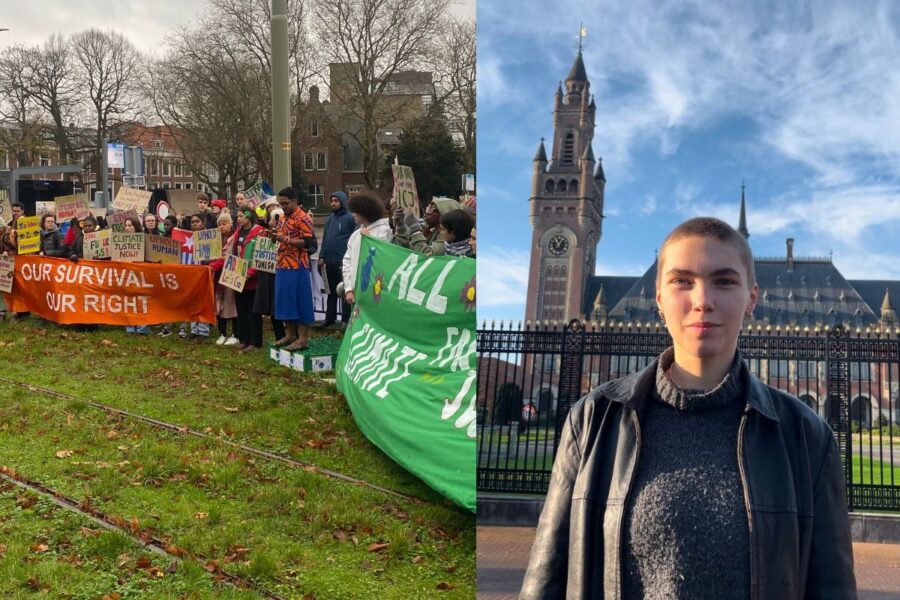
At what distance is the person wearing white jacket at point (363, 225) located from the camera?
294 inches

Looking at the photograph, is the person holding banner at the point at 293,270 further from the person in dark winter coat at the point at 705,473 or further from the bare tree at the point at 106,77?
the bare tree at the point at 106,77

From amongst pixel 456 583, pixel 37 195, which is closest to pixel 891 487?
pixel 456 583

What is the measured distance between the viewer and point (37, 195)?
1869 centimetres

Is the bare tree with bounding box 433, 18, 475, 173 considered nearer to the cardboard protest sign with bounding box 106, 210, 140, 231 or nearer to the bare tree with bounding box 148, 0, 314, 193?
the cardboard protest sign with bounding box 106, 210, 140, 231

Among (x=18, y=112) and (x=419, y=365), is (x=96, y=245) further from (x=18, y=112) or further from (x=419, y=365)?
(x=18, y=112)

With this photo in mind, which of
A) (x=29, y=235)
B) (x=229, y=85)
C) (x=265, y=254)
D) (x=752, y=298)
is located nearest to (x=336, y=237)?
(x=265, y=254)

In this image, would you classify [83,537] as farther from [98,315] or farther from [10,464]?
[98,315]

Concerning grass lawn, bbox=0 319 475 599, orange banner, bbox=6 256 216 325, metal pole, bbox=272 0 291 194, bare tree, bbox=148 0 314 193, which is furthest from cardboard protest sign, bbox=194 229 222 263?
bare tree, bbox=148 0 314 193

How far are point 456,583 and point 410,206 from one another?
311 cm

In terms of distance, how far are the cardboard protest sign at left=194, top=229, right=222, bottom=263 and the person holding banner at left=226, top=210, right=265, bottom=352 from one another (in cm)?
51

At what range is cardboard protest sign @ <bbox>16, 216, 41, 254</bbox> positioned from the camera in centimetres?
1261

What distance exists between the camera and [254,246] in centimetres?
993

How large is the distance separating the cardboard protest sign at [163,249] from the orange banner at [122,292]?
27cm

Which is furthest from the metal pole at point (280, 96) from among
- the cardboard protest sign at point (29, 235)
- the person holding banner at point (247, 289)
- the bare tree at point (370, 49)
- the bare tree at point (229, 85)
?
the bare tree at point (229, 85)
